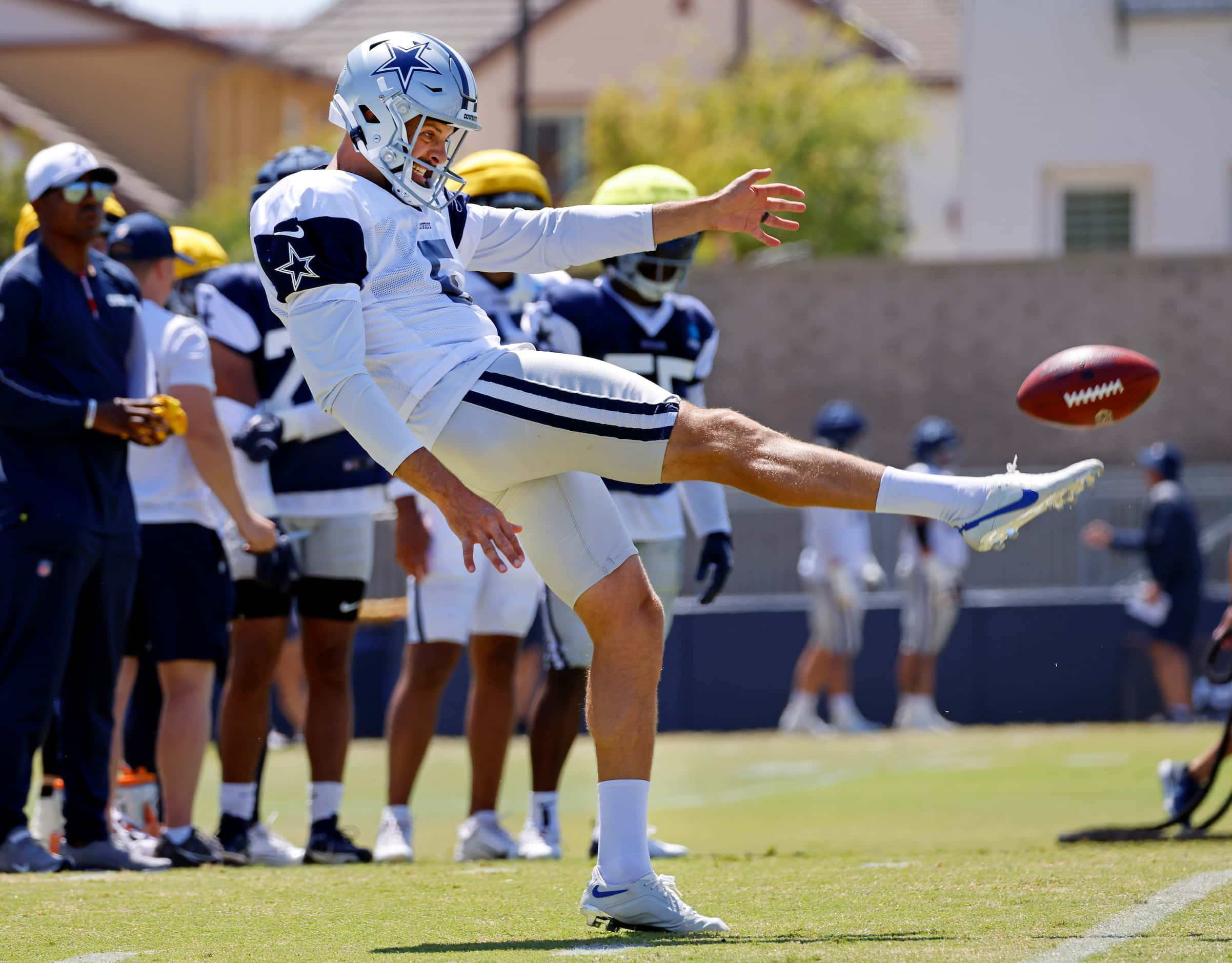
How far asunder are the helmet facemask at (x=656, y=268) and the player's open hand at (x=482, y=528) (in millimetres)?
2512

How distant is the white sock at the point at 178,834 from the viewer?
235 inches

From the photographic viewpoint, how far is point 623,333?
6359mm

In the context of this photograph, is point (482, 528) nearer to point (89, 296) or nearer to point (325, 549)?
point (89, 296)

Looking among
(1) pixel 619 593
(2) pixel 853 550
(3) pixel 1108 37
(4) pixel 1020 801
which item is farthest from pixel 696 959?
(3) pixel 1108 37

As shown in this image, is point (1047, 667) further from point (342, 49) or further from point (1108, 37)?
point (342, 49)

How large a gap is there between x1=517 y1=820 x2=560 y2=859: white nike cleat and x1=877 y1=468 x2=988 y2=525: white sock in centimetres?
266

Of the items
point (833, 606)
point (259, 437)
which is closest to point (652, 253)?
point (259, 437)

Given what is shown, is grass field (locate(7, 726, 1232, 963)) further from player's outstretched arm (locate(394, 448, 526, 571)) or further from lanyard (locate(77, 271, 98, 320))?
lanyard (locate(77, 271, 98, 320))

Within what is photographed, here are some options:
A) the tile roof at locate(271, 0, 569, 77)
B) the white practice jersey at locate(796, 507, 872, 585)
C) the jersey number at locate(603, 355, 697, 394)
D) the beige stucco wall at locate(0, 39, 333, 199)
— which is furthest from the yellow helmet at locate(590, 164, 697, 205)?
the tile roof at locate(271, 0, 569, 77)

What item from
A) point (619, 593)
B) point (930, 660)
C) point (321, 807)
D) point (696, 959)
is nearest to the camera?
point (696, 959)

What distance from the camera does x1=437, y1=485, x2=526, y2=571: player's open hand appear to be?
12.9ft

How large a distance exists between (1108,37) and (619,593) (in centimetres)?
2188

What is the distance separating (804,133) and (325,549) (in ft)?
75.2

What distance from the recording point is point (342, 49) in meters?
40.0
